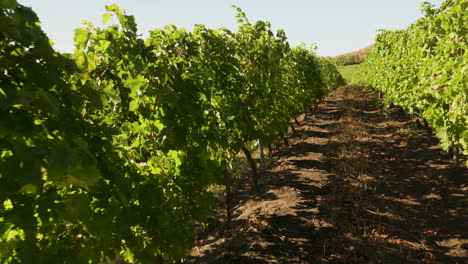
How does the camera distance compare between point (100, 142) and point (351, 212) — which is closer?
point (100, 142)

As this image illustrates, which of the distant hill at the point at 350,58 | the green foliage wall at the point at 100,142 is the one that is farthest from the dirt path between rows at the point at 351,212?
the distant hill at the point at 350,58

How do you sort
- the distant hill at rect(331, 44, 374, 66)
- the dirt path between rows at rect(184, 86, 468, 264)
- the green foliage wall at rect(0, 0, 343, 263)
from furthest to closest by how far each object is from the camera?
the distant hill at rect(331, 44, 374, 66), the dirt path between rows at rect(184, 86, 468, 264), the green foliage wall at rect(0, 0, 343, 263)

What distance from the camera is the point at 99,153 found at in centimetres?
227

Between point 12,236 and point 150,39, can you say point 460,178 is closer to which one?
point 150,39

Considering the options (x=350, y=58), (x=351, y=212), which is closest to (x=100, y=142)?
(x=351, y=212)

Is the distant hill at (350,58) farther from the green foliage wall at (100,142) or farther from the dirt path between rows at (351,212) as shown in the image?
the green foliage wall at (100,142)

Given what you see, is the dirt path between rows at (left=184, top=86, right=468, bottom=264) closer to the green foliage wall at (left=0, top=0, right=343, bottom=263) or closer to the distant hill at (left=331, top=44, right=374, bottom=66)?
the green foliage wall at (left=0, top=0, right=343, bottom=263)

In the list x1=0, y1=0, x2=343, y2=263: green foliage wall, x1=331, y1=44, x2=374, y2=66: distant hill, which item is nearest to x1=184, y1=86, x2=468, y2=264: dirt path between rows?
x1=0, y1=0, x2=343, y2=263: green foliage wall

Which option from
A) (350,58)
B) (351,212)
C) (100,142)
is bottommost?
(351,212)

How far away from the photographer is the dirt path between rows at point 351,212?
16.8ft

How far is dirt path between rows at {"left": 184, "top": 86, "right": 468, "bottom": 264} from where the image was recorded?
5.13 metres

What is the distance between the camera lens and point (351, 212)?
6293 millimetres

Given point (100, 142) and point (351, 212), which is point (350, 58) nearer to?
point (351, 212)

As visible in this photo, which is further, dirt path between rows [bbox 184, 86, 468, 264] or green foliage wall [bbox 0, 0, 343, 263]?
dirt path between rows [bbox 184, 86, 468, 264]
